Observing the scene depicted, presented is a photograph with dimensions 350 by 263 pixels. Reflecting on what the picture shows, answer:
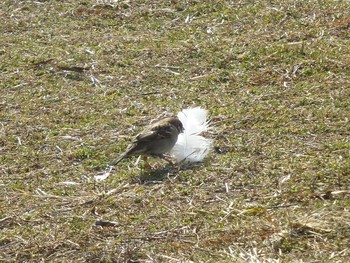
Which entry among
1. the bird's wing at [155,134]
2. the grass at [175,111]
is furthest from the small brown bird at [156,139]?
the grass at [175,111]

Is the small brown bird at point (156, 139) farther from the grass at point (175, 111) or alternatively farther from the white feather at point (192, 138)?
the grass at point (175, 111)

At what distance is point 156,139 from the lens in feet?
28.3

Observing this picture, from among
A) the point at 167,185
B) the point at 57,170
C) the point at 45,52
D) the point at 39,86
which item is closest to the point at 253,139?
the point at 167,185

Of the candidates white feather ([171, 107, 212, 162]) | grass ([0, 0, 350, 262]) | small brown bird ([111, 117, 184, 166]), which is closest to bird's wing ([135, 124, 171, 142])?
small brown bird ([111, 117, 184, 166])

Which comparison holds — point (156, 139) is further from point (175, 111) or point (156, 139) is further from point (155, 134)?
point (175, 111)

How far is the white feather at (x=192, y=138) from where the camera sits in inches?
340

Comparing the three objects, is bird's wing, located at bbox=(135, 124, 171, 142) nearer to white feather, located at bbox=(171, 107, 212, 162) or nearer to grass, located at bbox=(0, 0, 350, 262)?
white feather, located at bbox=(171, 107, 212, 162)

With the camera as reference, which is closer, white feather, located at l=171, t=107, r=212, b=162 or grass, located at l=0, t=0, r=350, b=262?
grass, located at l=0, t=0, r=350, b=262

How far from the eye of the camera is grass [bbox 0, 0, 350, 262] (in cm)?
705

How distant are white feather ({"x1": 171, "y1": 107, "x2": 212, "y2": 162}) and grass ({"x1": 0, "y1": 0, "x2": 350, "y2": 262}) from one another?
12cm

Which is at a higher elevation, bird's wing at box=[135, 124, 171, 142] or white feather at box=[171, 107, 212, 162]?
bird's wing at box=[135, 124, 171, 142]

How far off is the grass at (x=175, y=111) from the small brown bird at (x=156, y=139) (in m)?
0.19

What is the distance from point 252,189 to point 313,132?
1303 mm

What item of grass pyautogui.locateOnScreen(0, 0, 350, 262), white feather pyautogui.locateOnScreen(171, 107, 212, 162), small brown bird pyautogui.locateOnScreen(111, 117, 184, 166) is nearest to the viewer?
grass pyautogui.locateOnScreen(0, 0, 350, 262)
